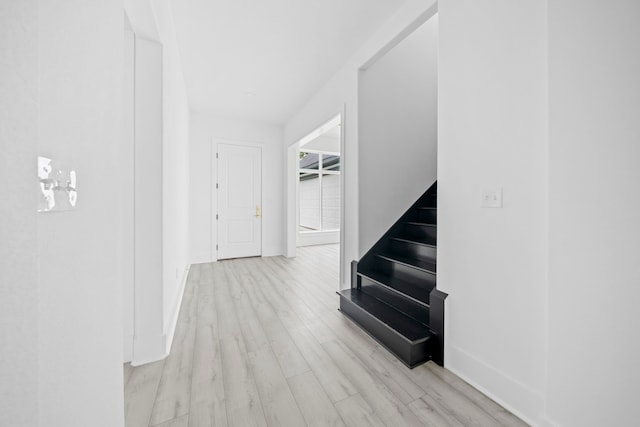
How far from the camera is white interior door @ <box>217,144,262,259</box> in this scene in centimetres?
485

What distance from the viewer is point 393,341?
1884 millimetres

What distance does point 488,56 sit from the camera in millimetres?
1530

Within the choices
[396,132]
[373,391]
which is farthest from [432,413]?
[396,132]

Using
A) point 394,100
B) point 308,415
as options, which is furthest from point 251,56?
point 308,415

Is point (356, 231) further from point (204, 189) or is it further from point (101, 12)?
point (204, 189)

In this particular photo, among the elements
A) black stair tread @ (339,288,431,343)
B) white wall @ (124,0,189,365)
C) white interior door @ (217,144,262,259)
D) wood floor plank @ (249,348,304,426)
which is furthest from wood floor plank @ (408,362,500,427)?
white interior door @ (217,144,262,259)

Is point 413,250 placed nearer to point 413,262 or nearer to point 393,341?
point 413,262

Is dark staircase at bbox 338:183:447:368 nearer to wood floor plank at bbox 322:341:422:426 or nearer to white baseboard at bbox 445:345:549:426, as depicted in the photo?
white baseboard at bbox 445:345:549:426

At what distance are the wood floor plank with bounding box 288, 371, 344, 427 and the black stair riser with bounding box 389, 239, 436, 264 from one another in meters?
1.50

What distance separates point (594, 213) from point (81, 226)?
6.02ft

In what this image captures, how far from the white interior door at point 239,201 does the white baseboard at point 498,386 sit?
4.04 meters

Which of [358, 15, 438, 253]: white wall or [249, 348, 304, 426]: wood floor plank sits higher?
[358, 15, 438, 253]: white wall

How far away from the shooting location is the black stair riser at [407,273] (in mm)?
2240

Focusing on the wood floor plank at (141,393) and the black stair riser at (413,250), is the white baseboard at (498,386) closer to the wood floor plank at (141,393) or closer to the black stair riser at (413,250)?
the black stair riser at (413,250)
